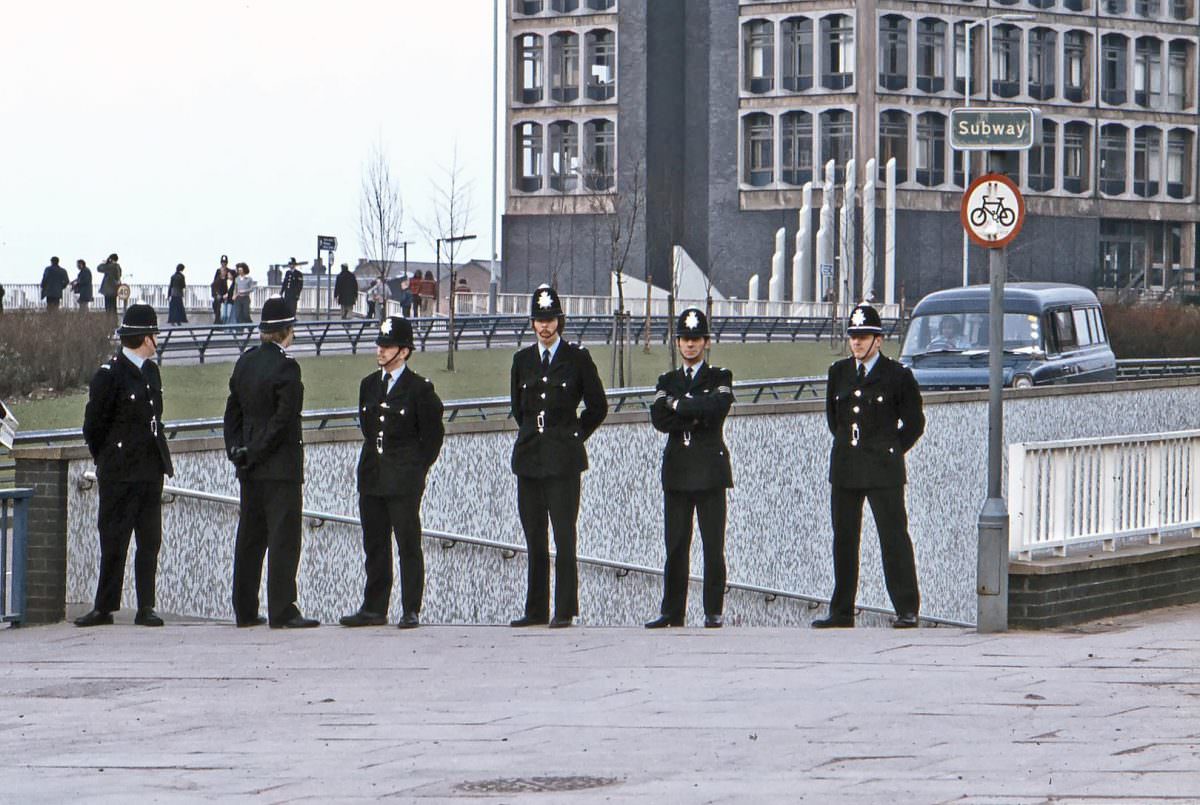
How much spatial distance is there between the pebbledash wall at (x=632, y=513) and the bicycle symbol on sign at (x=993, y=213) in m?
6.01

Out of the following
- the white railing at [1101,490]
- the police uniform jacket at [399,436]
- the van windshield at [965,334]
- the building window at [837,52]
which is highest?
the building window at [837,52]

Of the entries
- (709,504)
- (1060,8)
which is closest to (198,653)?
(709,504)

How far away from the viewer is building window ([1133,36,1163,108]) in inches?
3337

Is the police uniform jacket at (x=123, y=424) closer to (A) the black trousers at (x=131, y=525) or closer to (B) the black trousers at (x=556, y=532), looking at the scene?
(A) the black trousers at (x=131, y=525)

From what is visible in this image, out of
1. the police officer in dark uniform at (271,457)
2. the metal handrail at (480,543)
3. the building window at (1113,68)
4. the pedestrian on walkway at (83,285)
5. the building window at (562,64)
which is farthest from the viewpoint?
the building window at (1113,68)

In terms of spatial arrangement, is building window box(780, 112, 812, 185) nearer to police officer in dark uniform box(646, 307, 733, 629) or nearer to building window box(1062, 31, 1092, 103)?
building window box(1062, 31, 1092, 103)

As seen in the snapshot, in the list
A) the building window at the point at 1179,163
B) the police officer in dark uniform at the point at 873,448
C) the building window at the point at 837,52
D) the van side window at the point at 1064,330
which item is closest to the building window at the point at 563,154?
the building window at the point at 837,52

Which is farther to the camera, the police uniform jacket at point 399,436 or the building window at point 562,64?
the building window at point 562,64

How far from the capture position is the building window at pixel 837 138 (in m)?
78.3

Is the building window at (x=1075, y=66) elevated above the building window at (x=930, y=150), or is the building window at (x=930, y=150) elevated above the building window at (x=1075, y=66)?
the building window at (x=1075, y=66)

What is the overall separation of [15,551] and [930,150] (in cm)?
6848

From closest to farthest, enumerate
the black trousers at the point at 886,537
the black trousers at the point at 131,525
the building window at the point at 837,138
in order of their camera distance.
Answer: the black trousers at the point at 886,537, the black trousers at the point at 131,525, the building window at the point at 837,138

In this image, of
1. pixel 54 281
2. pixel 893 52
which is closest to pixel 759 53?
pixel 893 52

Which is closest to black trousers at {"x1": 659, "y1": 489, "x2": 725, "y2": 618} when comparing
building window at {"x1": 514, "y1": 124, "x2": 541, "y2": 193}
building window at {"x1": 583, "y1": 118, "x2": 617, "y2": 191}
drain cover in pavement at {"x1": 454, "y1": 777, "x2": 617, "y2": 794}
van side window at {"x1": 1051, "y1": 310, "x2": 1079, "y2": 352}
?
drain cover in pavement at {"x1": 454, "y1": 777, "x2": 617, "y2": 794}
